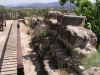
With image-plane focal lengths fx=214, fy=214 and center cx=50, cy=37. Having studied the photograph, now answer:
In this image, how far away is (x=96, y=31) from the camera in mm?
6508

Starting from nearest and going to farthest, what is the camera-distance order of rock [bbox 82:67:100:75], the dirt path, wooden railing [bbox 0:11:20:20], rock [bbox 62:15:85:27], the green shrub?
1. rock [bbox 82:67:100:75]
2. the green shrub
3. the dirt path
4. rock [bbox 62:15:85:27]
5. wooden railing [bbox 0:11:20:20]

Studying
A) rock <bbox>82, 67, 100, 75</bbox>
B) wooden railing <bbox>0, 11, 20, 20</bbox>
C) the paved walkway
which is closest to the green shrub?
rock <bbox>82, 67, 100, 75</bbox>

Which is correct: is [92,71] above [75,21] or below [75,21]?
below

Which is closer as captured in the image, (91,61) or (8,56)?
(91,61)

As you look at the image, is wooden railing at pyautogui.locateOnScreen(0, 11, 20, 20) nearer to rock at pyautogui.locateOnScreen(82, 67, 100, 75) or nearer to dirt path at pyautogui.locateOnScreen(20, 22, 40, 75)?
dirt path at pyautogui.locateOnScreen(20, 22, 40, 75)

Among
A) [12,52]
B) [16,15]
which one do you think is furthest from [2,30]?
[16,15]

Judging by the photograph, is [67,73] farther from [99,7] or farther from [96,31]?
[99,7]

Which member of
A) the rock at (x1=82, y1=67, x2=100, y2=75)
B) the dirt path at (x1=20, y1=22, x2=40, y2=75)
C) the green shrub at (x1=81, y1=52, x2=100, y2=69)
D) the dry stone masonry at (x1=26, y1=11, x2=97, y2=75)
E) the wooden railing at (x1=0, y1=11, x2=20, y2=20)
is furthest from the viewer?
the wooden railing at (x1=0, y1=11, x2=20, y2=20)

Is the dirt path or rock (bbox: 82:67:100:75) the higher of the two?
rock (bbox: 82:67:100:75)

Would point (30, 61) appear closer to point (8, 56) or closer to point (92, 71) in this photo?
point (8, 56)

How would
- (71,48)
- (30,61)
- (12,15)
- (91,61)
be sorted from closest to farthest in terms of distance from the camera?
1. (91,61)
2. (71,48)
3. (30,61)
4. (12,15)

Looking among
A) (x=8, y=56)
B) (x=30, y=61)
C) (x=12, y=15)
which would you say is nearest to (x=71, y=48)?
(x=30, y=61)

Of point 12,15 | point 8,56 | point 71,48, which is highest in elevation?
point 71,48

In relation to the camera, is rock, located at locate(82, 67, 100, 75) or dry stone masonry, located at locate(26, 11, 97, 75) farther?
dry stone masonry, located at locate(26, 11, 97, 75)
